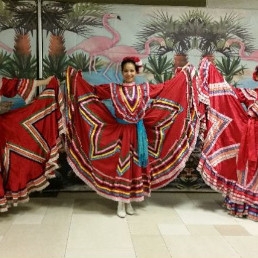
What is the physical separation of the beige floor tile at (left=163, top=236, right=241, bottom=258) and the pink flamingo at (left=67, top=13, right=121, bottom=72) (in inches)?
70.6

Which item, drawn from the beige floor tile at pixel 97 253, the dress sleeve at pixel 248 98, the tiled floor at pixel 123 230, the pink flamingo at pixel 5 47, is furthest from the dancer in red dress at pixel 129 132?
the pink flamingo at pixel 5 47

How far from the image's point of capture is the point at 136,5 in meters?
3.58

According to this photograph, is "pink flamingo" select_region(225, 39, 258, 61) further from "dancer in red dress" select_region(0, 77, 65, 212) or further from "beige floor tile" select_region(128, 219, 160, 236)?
"beige floor tile" select_region(128, 219, 160, 236)

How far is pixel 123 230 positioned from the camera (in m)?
2.83

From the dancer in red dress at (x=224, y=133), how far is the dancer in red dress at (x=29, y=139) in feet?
4.01

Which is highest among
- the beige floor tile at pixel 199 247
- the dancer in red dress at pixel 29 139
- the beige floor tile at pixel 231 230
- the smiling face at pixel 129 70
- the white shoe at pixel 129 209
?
the smiling face at pixel 129 70

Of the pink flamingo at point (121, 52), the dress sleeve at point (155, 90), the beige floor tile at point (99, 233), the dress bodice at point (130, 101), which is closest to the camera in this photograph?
the beige floor tile at point (99, 233)

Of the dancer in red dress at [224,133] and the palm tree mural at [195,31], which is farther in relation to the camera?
the palm tree mural at [195,31]

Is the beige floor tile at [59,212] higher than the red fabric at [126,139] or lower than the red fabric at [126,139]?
lower

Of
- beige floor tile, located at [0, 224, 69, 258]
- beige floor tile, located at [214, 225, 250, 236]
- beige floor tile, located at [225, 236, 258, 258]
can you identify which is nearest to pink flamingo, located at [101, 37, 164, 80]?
beige floor tile, located at [0, 224, 69, 258]

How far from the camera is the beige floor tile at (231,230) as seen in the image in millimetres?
2801

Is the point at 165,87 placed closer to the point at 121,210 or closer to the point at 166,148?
the point at 166,148

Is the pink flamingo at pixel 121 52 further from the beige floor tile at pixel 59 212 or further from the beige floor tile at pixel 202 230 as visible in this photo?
the beige floor tile at pixel 202 230

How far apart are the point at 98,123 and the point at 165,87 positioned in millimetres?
645
